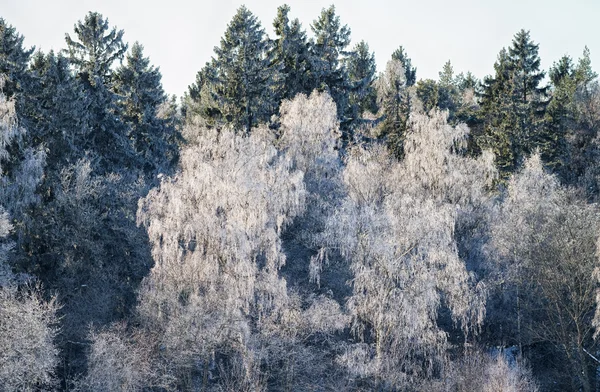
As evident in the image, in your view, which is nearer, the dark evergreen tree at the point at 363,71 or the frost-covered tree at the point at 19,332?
the frost-covered tree at the point at 19,332

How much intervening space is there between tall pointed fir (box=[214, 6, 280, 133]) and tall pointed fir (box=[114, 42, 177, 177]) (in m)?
3.89

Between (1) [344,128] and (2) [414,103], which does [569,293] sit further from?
(2) [414,103]

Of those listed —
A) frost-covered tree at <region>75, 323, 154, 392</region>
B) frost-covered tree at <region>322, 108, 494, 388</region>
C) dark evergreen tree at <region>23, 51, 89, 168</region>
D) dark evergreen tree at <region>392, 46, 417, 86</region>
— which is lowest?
frost-covered tree at <region>75, 323, 154, 392</region>

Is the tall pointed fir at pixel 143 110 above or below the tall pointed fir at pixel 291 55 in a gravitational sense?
below

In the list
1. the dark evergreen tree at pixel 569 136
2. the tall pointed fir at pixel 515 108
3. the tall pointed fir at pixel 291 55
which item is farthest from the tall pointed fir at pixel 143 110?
the dark evergreen tree at pixel 569 136

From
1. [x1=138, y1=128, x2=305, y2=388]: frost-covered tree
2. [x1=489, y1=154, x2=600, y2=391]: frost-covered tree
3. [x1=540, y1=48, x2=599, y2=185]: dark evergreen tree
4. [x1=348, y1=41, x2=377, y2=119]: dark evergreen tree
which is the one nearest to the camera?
[x1=138, y1=128, x2=305, y2=388]: frost-covered tree

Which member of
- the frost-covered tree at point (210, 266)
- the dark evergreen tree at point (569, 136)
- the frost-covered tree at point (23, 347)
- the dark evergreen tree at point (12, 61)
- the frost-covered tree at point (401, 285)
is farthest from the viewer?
the dark evergreen tree at point (569, 136)

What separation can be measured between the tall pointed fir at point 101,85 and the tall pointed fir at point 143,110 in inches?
47.4

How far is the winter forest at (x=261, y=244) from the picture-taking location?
1922 cm

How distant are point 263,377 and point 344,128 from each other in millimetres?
19600

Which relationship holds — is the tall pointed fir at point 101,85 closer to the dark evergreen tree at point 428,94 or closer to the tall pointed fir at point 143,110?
the tall pointed fir at point 143,110

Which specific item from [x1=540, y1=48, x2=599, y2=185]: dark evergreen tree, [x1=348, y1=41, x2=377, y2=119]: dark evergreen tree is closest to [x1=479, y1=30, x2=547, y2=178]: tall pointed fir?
[x1=540, y1=48, x2=599, y2=185]: dark evergreen tree

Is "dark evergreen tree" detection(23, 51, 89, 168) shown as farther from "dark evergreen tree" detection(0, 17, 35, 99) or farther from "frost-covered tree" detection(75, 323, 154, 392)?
"frost-covered tree" detection(75, 323, 154, 392)

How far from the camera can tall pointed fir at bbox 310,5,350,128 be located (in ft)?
116
